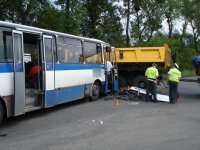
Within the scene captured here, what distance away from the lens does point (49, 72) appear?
1280cm

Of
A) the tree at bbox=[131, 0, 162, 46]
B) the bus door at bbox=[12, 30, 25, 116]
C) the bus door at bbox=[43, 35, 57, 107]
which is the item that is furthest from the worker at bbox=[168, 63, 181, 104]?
the tree at bbox=[131, 0, 162, 46]

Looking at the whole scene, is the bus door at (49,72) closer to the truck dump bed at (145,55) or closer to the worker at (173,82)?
the worker at (173,82)

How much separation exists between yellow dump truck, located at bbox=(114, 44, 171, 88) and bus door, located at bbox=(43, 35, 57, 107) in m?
10.0

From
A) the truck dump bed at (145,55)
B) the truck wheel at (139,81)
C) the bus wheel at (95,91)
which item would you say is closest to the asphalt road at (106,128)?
the bus wheel at (95,91)

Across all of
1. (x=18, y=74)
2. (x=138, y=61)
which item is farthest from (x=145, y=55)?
(x=18, y=74)

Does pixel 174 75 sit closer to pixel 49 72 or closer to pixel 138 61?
pixel 49 72

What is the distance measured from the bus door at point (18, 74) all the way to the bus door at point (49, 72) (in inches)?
53.6

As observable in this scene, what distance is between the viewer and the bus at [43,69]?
35.6 ft

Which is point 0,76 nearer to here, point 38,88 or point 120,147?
point 38,88

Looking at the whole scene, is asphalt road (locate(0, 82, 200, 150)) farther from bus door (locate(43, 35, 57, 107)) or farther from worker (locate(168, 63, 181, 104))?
worker (locate(168, 63, 181, 104))

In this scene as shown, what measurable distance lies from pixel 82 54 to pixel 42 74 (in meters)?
3.69

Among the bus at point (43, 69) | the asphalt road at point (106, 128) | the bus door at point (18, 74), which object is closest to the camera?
the asphalt road at point (106, 128)

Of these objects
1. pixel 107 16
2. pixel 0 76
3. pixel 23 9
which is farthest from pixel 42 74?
pixel 107 16

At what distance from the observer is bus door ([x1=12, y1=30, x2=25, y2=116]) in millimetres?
10992
